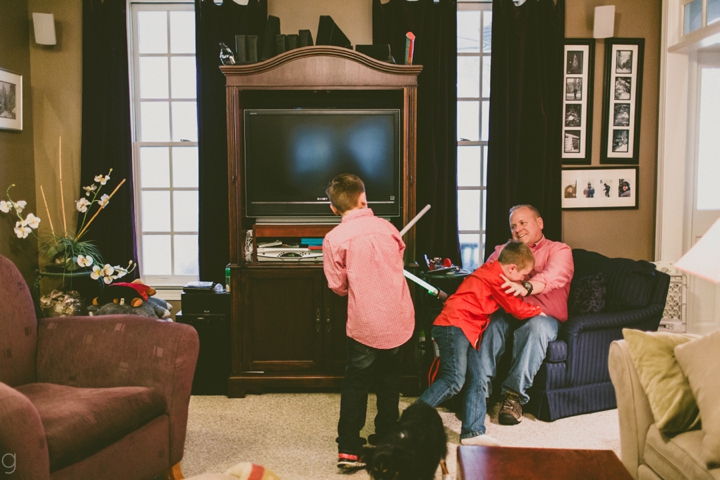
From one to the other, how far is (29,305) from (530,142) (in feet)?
10.3

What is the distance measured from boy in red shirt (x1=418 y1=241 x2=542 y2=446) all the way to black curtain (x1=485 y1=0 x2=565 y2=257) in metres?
1.22

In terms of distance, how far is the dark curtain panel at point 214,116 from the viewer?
3709 mm

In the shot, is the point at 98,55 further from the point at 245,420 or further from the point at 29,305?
the point at 245,420

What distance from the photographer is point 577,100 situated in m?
3.92

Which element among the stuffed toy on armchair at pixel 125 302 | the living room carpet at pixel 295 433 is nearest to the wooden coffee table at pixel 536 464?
the living room carpet at pixel 295 433

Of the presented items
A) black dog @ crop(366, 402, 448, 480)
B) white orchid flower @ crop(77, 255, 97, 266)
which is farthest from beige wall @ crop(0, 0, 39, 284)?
black dog @ crop(366, 402, 448, 480)

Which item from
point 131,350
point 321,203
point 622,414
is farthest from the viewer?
point 321,203

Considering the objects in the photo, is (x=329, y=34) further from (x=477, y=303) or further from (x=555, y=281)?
(x=555, y=281)

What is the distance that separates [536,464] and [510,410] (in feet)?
4.29

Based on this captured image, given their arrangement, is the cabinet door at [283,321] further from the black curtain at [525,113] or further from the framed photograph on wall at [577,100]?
the framed photograph on wall at [577,100]

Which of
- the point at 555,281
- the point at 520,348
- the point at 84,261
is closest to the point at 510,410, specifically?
the point at 520,348

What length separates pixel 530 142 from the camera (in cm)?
384

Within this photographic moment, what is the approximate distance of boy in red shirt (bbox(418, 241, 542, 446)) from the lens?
2637 mm

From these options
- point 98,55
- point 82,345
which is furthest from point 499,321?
point 98,55
